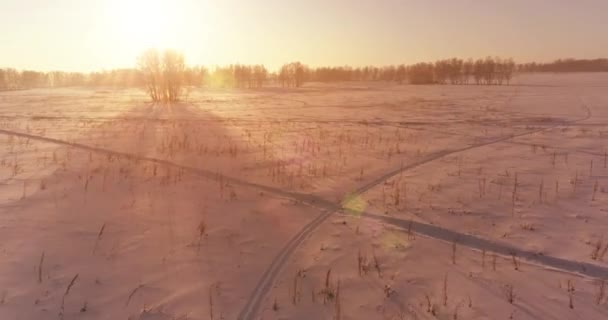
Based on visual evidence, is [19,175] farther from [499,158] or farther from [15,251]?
[499,158]

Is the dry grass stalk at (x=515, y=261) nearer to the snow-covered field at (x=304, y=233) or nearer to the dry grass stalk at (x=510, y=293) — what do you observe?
the snow-covered field at (x=304, y=233)

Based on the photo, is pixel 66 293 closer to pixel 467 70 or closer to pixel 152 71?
pixel 152 71

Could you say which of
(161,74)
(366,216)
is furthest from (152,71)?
(366,216)

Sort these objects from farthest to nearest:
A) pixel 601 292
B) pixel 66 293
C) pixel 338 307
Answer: pixel 66 293, pixel 601 292, pixel 338 307

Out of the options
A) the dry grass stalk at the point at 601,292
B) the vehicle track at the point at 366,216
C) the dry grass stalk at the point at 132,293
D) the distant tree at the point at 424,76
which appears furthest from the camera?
the distant tree at the point at 424,76

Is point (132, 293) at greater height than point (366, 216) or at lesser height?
lesser

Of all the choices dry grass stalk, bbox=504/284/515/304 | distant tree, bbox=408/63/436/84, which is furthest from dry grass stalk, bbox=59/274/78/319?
distant tree, bbox=408/63/436/84

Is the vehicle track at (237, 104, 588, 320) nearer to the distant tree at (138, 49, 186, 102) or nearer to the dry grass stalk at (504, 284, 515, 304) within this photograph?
the dry grass stalk at (504, 284, 515, 304)

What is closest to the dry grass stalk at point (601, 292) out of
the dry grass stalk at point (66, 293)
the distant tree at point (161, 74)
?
the dry grass stalk at point (66, 293)

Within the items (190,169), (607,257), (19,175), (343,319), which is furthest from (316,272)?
(19,175)
